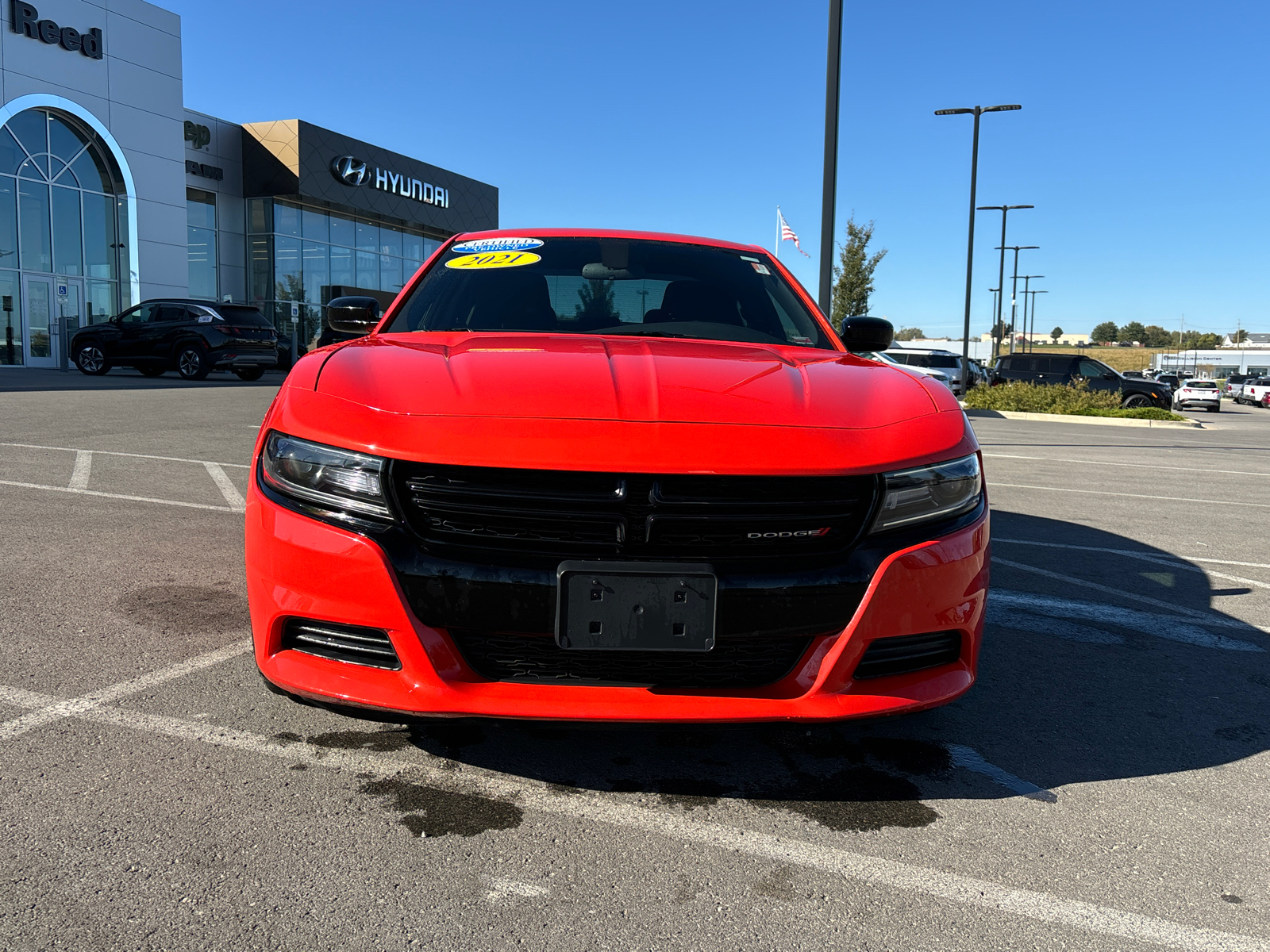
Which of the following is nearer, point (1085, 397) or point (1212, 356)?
point (1085, 397)

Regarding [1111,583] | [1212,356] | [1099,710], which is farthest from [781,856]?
[1212,356]

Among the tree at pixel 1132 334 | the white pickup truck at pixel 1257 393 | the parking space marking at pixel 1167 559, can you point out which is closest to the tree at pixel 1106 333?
the tree at pixel 1132 334

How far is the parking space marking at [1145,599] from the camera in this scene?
13.9 feet

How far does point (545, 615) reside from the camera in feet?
6.98

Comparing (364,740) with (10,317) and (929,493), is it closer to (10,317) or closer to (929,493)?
(929,493)

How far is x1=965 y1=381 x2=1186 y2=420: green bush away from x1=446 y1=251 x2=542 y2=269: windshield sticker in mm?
20550

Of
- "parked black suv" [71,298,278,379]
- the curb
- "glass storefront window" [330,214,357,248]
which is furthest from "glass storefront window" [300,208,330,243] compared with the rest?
the curb

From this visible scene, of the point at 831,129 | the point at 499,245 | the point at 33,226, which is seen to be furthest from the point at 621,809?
the point at 33,226

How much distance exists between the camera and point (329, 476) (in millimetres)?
2279

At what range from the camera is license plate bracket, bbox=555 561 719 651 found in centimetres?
212

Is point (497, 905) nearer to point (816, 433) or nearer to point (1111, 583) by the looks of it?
point (816, 433)

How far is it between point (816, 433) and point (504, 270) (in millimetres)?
1957

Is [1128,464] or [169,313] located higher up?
[169,313]

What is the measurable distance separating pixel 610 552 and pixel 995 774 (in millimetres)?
1292
